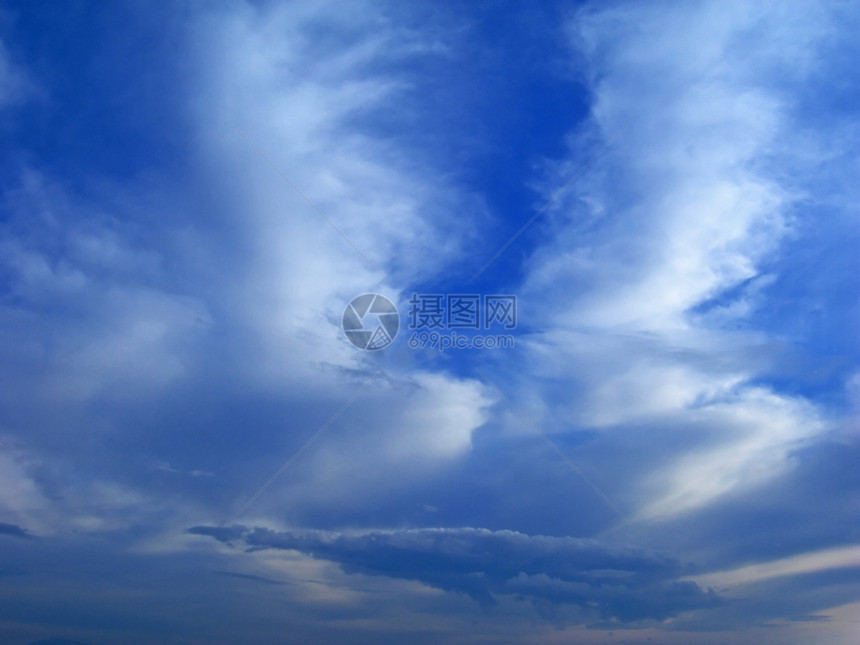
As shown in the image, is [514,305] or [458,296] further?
[514,305]

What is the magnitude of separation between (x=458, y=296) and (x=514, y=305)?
4554 mm

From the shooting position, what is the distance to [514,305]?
15742 mm

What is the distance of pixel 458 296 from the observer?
47.4 ft

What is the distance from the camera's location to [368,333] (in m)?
15.6

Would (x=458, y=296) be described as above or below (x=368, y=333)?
above

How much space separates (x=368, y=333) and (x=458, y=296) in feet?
23.1

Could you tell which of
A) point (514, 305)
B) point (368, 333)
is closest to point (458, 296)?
point (514, 305)

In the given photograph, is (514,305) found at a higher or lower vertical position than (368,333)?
higher

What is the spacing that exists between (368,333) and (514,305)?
1099 centimetres

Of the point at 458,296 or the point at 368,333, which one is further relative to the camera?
the point at 368,333

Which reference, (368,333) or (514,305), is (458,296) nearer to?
(514,305)
